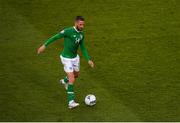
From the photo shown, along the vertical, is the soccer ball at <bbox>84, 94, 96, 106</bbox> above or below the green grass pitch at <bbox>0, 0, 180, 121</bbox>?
below

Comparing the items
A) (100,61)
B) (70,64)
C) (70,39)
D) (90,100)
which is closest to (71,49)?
(70,39)

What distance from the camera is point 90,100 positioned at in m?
15.7

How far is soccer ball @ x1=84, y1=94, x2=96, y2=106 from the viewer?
1571cm

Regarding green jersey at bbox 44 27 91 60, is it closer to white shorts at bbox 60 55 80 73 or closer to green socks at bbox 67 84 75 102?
white shorts at bbox 60 55 80 73

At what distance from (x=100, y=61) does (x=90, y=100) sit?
2.63 m

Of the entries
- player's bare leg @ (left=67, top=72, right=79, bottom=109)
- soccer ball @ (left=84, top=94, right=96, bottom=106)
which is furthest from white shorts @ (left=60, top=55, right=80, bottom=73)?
soccer ball @ (left=84, top=94, right=96, bottom=106)

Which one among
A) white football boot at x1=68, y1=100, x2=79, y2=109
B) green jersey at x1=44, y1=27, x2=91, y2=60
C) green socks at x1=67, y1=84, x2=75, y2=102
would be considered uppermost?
green jersey at x1=44, y1=27, x2=91, y2=60

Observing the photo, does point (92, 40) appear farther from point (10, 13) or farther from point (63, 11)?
point (10, 13)

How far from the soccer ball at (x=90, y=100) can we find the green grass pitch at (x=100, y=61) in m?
0.18

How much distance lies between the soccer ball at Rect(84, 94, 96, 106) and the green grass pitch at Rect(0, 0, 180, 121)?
18cm

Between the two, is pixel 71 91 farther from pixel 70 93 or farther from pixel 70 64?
pixel 70 64

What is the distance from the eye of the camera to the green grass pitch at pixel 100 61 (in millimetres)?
15664

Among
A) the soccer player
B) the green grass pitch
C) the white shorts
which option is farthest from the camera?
the green grass pitch

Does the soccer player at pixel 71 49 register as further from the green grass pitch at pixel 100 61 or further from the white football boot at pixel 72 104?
the green grass pitch at pixel 100 61
